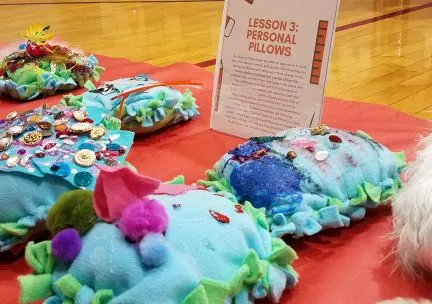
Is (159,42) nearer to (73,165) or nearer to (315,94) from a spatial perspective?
(315,94)

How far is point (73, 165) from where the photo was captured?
0.89 metres

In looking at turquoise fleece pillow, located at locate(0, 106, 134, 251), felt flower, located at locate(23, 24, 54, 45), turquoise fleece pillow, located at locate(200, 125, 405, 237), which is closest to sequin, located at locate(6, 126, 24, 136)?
turquoise fleece pillow, located at locate(0, 106, 134, 251)

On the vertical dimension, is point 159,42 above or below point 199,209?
below

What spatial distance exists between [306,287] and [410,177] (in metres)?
0.22

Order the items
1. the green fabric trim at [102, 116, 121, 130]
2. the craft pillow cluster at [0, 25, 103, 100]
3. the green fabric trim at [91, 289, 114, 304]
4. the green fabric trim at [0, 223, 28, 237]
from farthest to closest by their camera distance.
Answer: the craft pillow cluster at [0, 25, 103, 100] → the green fabric trim at [102, 116, 121, 130] → the green fabric trim at [0, 223, 28, 237] → the green fabric trim at [91, 289, 114, 304]

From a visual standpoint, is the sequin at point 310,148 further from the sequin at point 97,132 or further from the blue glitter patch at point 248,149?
the sequin at point 97,132

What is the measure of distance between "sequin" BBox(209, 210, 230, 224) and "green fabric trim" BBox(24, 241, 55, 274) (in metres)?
0.19

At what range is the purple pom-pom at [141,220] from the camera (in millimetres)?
637

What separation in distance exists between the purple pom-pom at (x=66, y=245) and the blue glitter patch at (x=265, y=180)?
30 cm

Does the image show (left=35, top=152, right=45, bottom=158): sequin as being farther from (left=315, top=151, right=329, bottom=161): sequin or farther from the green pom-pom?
(left=315, top=151, right=329, bottom=161): sequin

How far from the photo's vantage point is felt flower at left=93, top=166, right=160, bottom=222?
2.12ft

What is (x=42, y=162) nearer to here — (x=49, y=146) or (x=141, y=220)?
(x=49, y=146)

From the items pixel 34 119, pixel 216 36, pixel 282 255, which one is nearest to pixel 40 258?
pixel 282 255

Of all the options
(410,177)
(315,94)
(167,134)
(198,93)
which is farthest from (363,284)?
(198,93)
